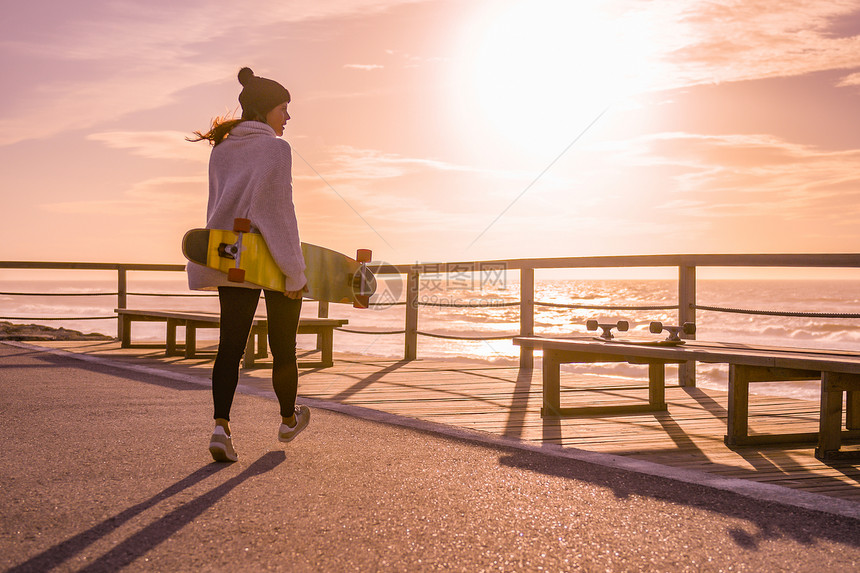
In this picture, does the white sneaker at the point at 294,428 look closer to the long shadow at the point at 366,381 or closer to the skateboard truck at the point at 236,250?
the skateboard truck at the point at 236,250

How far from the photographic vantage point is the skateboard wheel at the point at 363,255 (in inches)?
144

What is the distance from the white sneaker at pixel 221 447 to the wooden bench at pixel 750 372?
175 cm

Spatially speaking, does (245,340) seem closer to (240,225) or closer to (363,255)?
(240,225)

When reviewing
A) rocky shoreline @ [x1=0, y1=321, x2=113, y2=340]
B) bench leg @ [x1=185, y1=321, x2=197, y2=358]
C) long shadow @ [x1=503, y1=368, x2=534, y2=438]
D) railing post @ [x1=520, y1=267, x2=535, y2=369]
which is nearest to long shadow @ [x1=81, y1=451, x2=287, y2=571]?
long shadow @ [x1=503, y1=368, x2=534, y2=438]

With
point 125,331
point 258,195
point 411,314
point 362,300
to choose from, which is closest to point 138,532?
point 258,195

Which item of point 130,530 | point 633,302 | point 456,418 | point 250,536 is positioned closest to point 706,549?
point 250,536

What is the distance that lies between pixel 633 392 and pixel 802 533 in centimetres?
324

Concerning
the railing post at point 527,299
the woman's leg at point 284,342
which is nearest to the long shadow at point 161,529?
the woman's leg at point 284,342

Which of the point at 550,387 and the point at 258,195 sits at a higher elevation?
the point at 258,195

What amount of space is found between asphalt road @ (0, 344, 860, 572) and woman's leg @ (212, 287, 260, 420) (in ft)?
0.81

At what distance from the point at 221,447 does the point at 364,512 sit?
2.78 feet

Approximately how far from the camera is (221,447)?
110 inches

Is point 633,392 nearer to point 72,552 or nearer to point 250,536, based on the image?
point 250,536

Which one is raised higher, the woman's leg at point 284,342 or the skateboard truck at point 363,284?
the skateboard truck at point 363,284
